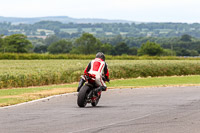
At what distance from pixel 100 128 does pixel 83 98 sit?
15.5 ft

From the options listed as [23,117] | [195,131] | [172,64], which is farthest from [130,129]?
[172,64]

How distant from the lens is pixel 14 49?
5965 inches

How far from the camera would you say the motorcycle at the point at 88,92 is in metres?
14.8

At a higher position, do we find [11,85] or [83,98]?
[83,98]

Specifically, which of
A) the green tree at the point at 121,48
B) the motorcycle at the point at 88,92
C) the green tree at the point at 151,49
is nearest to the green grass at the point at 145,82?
the motorcycle at the point at 88,92

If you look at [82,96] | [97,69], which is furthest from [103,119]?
[97,69]

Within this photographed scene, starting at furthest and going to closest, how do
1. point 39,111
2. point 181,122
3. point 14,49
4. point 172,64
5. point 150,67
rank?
point 14,49 < point 172,64 < point 150,67 < point 39,111 < point 181,122

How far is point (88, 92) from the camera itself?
15.1m

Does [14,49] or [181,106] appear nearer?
[181,106]

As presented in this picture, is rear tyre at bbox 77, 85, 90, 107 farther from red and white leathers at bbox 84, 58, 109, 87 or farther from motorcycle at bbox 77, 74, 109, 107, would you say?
red and white leathers at bbox 84, 58, 109, 87

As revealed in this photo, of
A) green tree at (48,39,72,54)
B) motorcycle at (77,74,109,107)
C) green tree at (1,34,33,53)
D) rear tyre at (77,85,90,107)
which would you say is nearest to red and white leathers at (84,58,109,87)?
motorcycle at (77,74,109,107)

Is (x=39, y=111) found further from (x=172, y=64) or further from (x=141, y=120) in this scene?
(x=172, y=64)

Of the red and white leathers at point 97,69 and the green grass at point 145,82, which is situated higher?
the red and white leathers at point 97,69

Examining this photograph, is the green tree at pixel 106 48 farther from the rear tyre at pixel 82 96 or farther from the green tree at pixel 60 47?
the rear tyre at pixel 82 96
